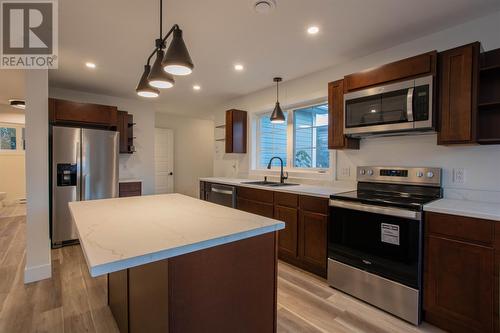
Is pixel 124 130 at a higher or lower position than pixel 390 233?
higher

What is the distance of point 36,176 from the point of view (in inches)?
97.9

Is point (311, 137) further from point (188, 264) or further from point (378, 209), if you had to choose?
point (188, 264)

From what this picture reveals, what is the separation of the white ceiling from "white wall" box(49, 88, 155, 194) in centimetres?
126

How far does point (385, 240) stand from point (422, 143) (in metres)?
1.03

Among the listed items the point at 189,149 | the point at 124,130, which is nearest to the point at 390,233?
the point at 124,130

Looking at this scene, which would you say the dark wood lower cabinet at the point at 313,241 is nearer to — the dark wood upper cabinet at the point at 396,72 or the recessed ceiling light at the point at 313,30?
the dark wood upper cabinet at the point at 396,72

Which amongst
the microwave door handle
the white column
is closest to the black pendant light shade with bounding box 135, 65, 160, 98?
the white column

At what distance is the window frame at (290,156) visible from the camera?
3336mm

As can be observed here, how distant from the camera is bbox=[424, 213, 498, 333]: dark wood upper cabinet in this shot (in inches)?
64.0

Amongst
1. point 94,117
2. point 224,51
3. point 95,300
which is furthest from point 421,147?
point 94,117

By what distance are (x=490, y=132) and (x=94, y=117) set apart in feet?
15.7

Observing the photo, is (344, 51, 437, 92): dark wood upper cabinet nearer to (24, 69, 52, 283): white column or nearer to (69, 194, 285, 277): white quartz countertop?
(69, 194, 285, 277): white quartz countertop

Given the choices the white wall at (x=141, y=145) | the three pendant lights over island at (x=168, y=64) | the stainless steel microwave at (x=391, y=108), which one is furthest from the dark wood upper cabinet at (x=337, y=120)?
the white wall at (x=141, y=145)

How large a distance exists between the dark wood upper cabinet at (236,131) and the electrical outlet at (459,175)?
119 inches
